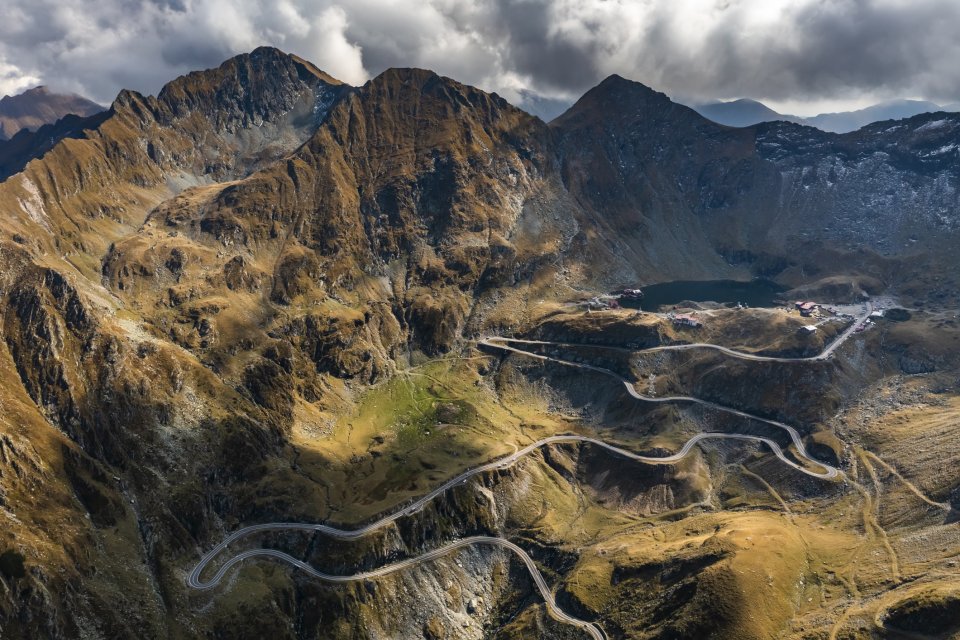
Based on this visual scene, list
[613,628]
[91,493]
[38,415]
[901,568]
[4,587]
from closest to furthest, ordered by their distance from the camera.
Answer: [4,587] < [901,568] < [613,628] < [91,493] < [38,415]

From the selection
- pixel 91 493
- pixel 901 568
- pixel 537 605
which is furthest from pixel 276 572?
pixel 901 568

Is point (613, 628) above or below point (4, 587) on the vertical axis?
below

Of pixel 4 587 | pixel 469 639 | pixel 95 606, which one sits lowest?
pixel 469 639

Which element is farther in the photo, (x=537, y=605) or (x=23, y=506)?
(x=537, y=605)

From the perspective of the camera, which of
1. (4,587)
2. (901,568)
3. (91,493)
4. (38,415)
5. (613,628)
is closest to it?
(4,587)

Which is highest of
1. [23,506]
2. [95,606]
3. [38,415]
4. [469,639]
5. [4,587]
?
[38,415]

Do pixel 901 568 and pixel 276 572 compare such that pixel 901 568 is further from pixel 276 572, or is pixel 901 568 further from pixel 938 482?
pixel 276 572

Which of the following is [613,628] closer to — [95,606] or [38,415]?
[95,606]

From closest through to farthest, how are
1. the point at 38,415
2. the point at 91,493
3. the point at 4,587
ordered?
the point at 4,587
the point at 91,493
the point at 38,415

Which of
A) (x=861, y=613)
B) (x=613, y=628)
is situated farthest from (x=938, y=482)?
(x=613, y=628)
